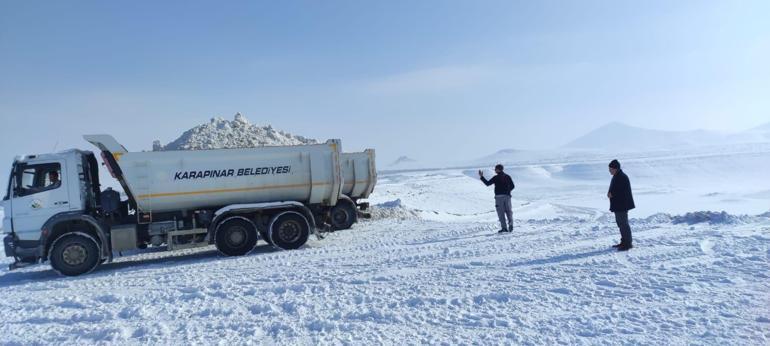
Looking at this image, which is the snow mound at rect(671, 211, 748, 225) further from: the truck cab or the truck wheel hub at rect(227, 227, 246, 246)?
the truck cab

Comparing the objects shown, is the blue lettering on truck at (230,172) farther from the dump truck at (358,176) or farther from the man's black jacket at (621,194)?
the man's black jacket at (621,194)

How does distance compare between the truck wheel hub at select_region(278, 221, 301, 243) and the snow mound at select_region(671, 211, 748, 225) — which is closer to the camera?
the truck wheel hub at select_region(278, 221, 301, 243)

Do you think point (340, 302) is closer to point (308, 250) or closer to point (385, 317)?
point (385, 317)

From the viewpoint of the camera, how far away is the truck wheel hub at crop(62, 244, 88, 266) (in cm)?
923

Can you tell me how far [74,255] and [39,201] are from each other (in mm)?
1237

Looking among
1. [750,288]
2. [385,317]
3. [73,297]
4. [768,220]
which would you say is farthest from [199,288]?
[768,220]

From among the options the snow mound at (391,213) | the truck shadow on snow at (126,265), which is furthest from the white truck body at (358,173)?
the truck shadow on snow at (126,265)

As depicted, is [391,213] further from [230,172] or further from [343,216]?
[230,172]

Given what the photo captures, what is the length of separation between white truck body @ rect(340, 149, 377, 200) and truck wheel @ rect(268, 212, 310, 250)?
488 cm

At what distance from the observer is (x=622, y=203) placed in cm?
870

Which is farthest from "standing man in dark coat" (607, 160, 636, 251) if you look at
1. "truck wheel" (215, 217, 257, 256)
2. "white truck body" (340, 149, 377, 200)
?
"white truck body" (340, 149, 377, 200)

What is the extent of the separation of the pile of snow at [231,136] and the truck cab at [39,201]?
13239 millimetres

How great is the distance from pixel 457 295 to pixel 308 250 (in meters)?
5.11

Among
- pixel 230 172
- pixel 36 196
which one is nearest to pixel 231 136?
pixel 230 172
